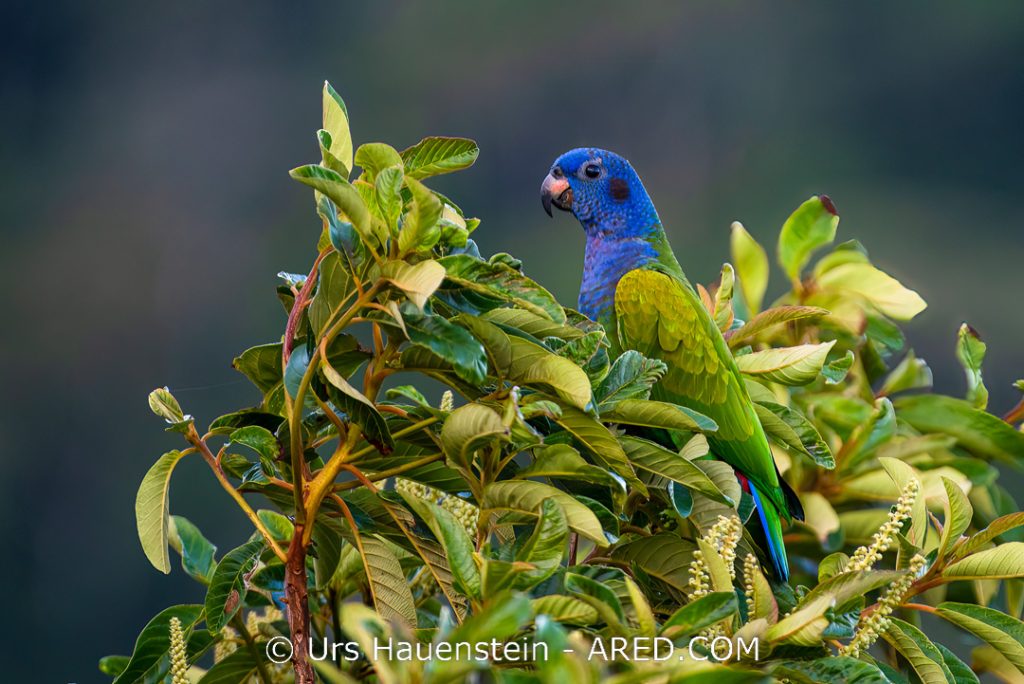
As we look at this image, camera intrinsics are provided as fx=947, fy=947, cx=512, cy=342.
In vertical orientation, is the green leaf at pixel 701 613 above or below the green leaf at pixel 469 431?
below

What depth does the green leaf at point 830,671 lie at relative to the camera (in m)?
Result: 0.50

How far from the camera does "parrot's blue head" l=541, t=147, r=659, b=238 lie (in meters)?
1.32

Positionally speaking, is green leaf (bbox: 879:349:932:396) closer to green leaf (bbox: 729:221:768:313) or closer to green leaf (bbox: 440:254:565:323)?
green leaf (bbox: 729:221:768:313)

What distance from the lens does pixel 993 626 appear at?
2.13 ft

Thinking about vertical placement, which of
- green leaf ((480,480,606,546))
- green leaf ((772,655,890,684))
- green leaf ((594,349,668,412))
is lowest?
green leaf ((772,655,890,684))

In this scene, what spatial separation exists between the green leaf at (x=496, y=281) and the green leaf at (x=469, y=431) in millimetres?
64

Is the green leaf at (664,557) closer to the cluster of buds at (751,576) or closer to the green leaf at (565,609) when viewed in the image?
the cluster of buds at (751,576)

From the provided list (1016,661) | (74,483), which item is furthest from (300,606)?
(74,483)

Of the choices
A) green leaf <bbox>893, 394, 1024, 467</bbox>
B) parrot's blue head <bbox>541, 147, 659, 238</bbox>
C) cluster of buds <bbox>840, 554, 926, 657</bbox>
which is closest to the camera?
cluster of buds <bbox>840, 554, 926, 657</bbox>

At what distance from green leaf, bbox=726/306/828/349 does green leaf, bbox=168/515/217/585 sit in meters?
0.52

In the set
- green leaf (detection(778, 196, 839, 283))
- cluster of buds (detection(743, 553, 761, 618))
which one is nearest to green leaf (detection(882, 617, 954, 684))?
cluster of buds (detection(743, 553, 761, 618))

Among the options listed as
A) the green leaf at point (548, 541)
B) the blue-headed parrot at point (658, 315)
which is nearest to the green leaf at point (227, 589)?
the green leaf at point (548, 541)

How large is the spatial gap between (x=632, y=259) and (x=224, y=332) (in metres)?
1.85

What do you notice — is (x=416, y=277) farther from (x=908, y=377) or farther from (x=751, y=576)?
(x=908, y=377)
